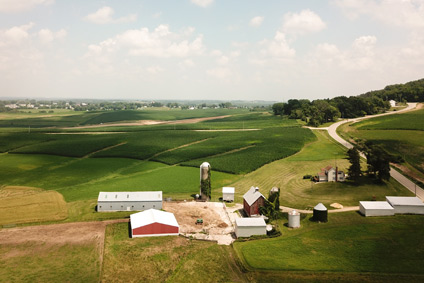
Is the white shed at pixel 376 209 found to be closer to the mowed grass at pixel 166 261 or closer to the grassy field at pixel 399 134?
the grassy field at pixel 399 134

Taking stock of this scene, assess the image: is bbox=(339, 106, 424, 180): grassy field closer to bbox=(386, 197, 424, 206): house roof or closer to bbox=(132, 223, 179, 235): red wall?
bbox=(386, 197, 424, 206): house roof

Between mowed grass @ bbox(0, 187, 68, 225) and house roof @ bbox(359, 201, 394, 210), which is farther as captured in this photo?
mowed grass @ bbox(0, 187, 68, 225)

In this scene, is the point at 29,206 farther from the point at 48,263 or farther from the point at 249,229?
the point at 249,229

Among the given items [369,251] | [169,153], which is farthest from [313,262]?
[169,153]

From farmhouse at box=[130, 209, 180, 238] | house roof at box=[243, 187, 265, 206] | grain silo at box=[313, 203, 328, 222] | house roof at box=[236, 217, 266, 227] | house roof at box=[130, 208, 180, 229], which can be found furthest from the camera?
house roof at box=[243, 187, 265, 206]

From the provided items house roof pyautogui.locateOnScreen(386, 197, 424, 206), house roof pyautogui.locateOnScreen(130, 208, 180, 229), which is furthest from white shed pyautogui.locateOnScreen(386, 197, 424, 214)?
house roof pyautogui.locateOnScreen(130, 208, 180, 229)

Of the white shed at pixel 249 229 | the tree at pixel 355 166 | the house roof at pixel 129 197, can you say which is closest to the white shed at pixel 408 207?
the tree at pixel 355 166

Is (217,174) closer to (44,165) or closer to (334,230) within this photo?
(334,230)

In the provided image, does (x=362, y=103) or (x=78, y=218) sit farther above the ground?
(x=362, y=103)
